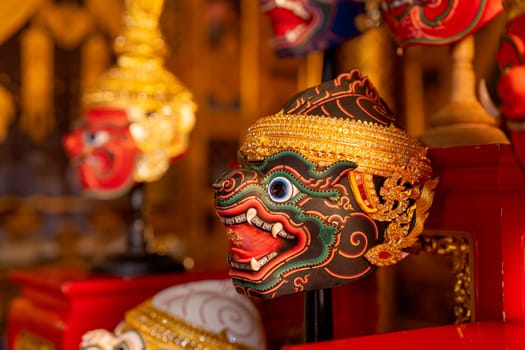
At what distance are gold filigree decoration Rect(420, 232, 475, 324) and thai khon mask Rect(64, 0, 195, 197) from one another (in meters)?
0.85

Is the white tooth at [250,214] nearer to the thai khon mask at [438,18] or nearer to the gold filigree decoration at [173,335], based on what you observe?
the gold filigree decoration at [173,335]

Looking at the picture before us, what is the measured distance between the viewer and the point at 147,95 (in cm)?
172

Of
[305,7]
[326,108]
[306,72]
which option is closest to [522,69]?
[326,108]

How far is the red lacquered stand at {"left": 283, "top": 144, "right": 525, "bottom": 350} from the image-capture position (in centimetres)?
96

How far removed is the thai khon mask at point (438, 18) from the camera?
106 centimetres

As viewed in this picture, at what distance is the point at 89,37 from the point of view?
397 centimetres

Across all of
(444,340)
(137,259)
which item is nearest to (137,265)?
(137,259)

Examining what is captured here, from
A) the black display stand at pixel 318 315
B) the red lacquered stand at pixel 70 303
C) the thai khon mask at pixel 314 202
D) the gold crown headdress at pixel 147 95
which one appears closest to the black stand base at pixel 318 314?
the black display stand at pixel 318 315

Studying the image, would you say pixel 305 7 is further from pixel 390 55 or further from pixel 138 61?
pixel 390 55

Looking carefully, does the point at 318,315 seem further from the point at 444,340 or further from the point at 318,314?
the point at 444,340

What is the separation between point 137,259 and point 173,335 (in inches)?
26.1

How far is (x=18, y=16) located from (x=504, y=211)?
11.2ft

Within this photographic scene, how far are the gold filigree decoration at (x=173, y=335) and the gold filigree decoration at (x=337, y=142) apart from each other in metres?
0.36

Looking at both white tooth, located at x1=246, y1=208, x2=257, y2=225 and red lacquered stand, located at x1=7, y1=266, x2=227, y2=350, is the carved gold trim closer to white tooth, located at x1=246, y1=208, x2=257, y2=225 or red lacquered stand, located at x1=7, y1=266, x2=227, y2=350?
red lacquered stand, located at x1=7, y1=266, x2=227, y2=350
